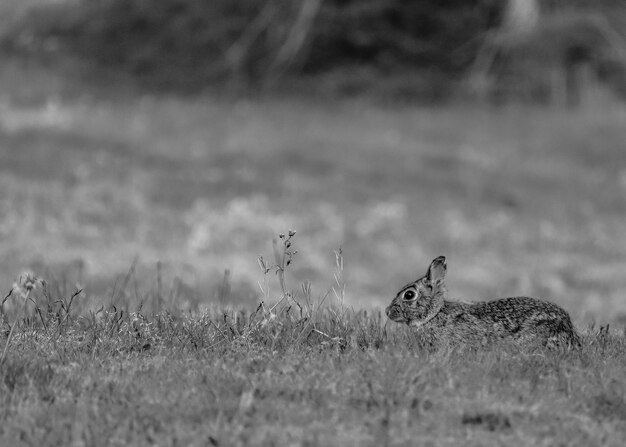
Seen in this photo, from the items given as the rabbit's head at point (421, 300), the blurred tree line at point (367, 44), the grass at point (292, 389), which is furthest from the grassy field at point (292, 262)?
the blurred tree line at point (367, 44)

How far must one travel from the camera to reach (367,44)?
32625 millimetres

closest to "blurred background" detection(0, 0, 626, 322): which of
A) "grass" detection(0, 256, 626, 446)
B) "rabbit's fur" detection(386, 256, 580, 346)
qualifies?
"rabbit's fur" detection(386, 256, 580, 346)

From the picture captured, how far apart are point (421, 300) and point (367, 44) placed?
84.1 feet

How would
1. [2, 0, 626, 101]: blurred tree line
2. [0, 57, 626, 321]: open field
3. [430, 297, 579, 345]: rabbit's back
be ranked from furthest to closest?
[2, 0, 626, 101]: blurred tree line → [0, 57, 626, 321]: open field → [430, 297, 579, 345]: rabbit's back

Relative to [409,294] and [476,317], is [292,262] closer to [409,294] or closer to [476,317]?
[409,294]

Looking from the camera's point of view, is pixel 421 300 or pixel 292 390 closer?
pixel 292 390

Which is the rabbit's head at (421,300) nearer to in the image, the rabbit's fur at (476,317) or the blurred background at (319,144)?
the rabbit's fur at (476,317)

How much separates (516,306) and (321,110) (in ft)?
77.6

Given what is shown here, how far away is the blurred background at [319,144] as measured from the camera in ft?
62.0

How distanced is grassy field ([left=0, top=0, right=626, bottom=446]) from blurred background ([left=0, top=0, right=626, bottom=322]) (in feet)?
0.33

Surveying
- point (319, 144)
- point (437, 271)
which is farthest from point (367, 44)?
point (437, 271)

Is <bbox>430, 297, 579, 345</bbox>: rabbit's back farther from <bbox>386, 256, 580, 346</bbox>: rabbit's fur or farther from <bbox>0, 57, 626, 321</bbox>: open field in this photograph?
<bbox>0, 57, 626, 321</bbox>: open field

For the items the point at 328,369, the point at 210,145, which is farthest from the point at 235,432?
the point at 210,145

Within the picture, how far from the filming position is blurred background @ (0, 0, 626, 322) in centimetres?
1889
